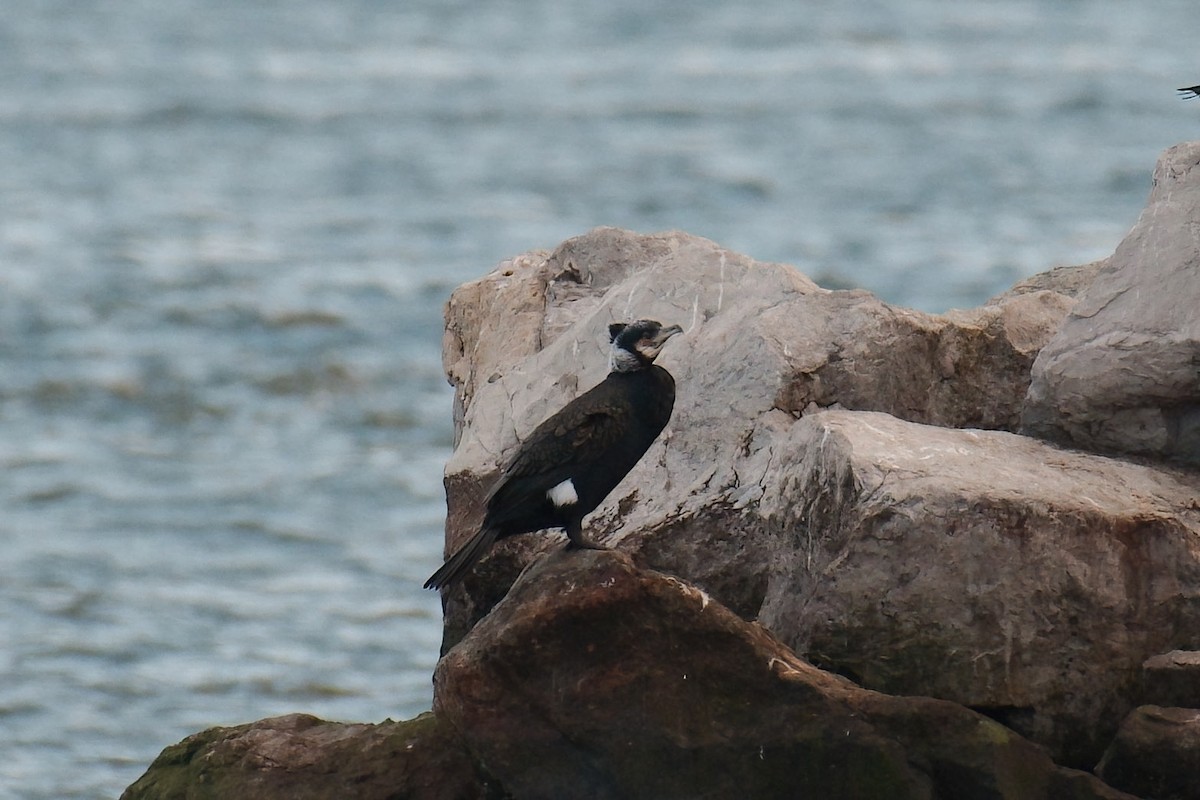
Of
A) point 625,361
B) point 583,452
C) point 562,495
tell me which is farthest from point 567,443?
point 625,361

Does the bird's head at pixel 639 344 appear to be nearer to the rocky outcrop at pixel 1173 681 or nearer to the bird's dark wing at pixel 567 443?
the bird's dark wing at pixel 567 443

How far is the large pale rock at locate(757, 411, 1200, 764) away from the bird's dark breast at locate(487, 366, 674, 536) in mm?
654

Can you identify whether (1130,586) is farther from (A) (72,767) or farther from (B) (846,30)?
(B) (846,30)

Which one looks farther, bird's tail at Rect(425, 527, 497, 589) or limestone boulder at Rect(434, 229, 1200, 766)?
bird's tail at Rect(425, 527, 497, 589)

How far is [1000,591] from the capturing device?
6059mm

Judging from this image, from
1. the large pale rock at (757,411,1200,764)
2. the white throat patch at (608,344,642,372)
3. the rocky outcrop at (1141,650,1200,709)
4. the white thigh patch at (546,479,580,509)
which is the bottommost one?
the rocky outcrop at (1141,650,1200,709)

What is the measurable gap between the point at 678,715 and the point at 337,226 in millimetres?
17178

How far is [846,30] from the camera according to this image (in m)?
30.0

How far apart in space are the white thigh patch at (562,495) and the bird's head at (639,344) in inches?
19.1

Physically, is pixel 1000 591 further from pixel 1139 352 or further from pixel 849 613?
pixel 1139 352

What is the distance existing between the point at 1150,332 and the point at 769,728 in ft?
6.37

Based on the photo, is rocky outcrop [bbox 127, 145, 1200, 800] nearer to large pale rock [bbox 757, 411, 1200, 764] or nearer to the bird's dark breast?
large pale rock [bbox 757, 411, 1200, 764]

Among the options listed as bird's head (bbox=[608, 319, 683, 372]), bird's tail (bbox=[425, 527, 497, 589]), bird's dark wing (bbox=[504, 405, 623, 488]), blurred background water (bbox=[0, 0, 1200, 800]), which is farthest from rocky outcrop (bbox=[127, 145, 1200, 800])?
blurred background water (bbox=[0, 0, 1200, 800])

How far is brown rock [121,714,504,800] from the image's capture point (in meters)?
6.47
